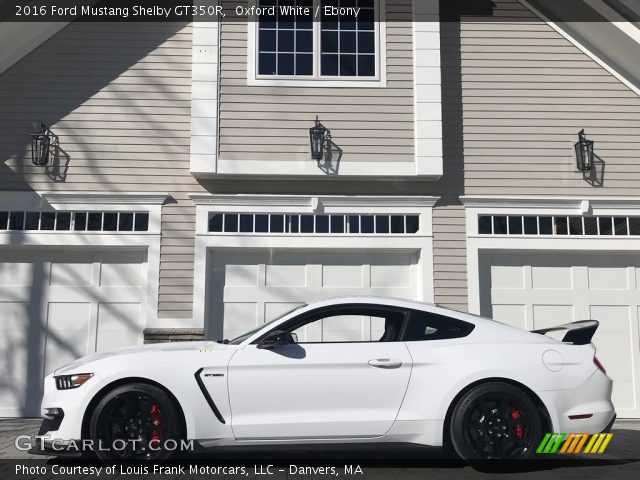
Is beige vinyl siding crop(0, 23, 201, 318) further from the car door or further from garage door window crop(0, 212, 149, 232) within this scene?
the car door

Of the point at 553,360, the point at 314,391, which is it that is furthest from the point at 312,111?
the point at 553,360

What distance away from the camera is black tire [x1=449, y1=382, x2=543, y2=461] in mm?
5359

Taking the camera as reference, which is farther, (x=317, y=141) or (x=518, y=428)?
(x=317, y=141)

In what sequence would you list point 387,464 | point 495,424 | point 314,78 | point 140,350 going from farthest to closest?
point 314,78, point 387,464, point 140,350, point 495,424

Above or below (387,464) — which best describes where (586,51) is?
above

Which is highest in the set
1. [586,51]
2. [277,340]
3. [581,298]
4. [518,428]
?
[586,51]

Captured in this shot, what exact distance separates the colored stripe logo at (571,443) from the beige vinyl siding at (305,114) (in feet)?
15.7

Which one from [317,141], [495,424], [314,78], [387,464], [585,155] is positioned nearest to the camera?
[495,424]

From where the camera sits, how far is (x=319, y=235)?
9375mm

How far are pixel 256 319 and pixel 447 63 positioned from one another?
4.25 meters

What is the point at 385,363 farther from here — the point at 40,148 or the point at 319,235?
the point at 40,148

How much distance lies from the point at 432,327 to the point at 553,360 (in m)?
0.92

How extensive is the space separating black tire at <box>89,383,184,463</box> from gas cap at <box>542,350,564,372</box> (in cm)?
273

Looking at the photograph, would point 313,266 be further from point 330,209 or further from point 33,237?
point 33,237
